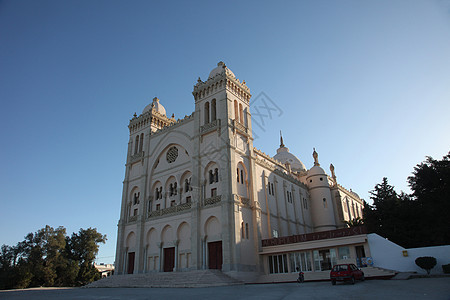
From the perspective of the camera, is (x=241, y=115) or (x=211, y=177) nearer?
(x=211, y=177)

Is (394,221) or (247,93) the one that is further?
(247,93)

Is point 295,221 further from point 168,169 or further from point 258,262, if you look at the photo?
point 168,169

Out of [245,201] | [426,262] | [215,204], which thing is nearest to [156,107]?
[215,204]

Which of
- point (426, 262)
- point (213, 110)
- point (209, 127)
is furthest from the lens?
point (213, 110)

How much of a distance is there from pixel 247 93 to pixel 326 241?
749 inches

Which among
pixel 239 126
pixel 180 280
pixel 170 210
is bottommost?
pixel 180 280

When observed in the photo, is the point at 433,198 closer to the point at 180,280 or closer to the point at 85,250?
the point at 180,280

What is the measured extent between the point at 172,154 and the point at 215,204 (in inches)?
417

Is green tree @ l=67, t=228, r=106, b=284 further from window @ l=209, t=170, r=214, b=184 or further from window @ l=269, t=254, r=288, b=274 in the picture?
window @ l=269, t=254, r=288, b=274

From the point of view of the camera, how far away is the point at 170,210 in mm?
33531

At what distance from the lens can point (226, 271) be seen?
2619cm

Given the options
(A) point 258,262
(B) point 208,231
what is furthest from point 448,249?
(B) point 208,231

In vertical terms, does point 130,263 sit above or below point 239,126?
below

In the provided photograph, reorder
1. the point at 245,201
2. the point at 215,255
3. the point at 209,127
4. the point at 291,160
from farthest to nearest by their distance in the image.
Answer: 1. the point at 291,160
2. the point at 209,127
3. the point at 245,201
4. the point at 215,255
